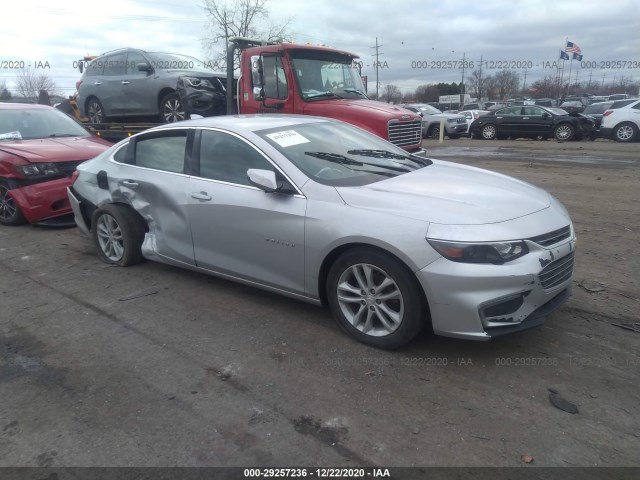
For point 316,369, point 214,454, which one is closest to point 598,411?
point 316,369

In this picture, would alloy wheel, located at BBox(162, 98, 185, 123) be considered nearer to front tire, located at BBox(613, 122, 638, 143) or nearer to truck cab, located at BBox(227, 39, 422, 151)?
truck cab, located at BBox(227, 39, 422, 151)

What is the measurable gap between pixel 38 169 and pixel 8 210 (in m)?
0.89

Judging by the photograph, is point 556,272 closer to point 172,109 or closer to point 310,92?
point 310,92

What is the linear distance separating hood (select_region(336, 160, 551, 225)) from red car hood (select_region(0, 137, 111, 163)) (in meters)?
4.79

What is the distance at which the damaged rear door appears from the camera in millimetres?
4570

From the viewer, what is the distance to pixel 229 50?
356 inches

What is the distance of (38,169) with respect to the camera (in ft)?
21.7

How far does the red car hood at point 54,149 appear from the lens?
668 cm

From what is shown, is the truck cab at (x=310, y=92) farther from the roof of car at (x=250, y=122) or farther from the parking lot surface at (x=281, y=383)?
the parking lot surface at (x=281, y=383)

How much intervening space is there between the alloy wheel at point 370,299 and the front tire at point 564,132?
758 inches

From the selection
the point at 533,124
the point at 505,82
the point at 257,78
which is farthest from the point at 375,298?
the point at 505,82

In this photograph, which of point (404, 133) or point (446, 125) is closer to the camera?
point (404, 133)

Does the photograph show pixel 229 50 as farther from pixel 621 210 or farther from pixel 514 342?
pixel 514 342

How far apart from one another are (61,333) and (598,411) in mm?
3696
